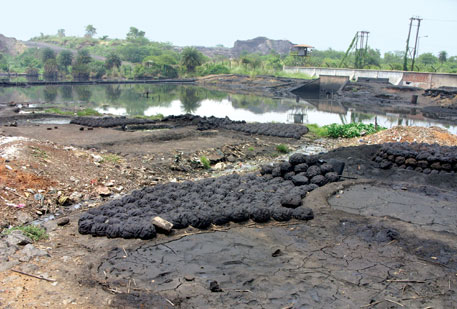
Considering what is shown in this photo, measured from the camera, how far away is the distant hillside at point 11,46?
9510 centimetres

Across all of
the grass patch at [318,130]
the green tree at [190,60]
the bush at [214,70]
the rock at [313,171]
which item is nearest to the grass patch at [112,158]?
the rock at [313,171]

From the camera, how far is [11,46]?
98438 millimetres

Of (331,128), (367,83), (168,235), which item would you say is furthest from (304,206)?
(367,83)

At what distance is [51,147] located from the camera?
11641 mm

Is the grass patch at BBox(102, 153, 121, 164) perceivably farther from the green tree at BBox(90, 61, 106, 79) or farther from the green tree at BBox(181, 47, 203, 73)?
the green tree at BBox(181, 47, 203, 73)

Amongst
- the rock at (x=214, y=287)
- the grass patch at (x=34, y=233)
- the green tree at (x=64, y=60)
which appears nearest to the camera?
the rock at (x=214, y=287)

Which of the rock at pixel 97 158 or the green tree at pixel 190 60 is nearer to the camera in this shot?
the rock at pixel 97 158

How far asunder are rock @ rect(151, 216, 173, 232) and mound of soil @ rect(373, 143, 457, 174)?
7519 mm

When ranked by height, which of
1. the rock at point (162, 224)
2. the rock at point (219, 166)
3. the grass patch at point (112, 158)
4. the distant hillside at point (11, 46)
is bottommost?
the rock at point (219, 166)

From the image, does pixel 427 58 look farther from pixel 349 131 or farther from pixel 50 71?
pixel 349 131

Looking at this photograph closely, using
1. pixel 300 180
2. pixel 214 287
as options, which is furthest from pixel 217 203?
pixel 214 287

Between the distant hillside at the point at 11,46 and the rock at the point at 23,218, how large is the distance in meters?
102

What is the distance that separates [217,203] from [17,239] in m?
3.69

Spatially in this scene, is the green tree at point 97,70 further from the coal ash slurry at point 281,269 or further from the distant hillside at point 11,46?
the coal ash slurry at point 281,269
